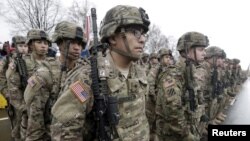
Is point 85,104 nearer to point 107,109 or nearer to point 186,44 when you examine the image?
point 107,109

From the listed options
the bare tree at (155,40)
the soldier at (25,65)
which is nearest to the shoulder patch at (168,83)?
the soldier at (25,65)

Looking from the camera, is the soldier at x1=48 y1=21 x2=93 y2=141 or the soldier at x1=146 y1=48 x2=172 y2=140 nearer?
the soldier at x1=48 y1=21 x2=93 y2=141

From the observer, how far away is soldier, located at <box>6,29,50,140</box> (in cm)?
512

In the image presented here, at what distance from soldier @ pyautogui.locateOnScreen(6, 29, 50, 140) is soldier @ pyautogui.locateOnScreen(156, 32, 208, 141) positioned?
2.23 m

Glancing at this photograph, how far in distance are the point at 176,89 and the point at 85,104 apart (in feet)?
6.63

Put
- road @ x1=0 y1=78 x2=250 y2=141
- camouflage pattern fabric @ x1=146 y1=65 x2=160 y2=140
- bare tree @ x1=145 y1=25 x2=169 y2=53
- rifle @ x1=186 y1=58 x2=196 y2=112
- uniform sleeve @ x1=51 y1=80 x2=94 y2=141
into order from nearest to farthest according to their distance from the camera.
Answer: uniform sleeve @ x1=51 y1=80 x2=94 y2=141 → rifle @ x1=186 y1=58 x2=196 y2=112 → camouflage pattern fabric @ x1=146 y1=65 x2=160 y2=140 → road @ x1=0 y1=78 x2=250 y2=141 → bare tree @ x1=145 y1=25 x2=169 y2=53

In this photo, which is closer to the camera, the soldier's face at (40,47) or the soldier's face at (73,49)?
the soldier's face at (73,49)

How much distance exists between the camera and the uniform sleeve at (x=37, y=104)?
3.35m

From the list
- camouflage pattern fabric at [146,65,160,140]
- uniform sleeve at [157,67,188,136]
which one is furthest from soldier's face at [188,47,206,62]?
uniform sleeve at [157,67,188,136]

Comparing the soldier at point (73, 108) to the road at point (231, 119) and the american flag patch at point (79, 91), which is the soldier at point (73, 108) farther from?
the road at point (231, 119)

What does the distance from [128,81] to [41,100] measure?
1.37 m

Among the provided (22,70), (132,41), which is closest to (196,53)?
(132,41)

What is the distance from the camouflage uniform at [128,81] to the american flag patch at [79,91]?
228 millimetres

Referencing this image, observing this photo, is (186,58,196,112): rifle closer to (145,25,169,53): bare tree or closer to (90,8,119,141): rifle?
(90,8,119,141): rifle
